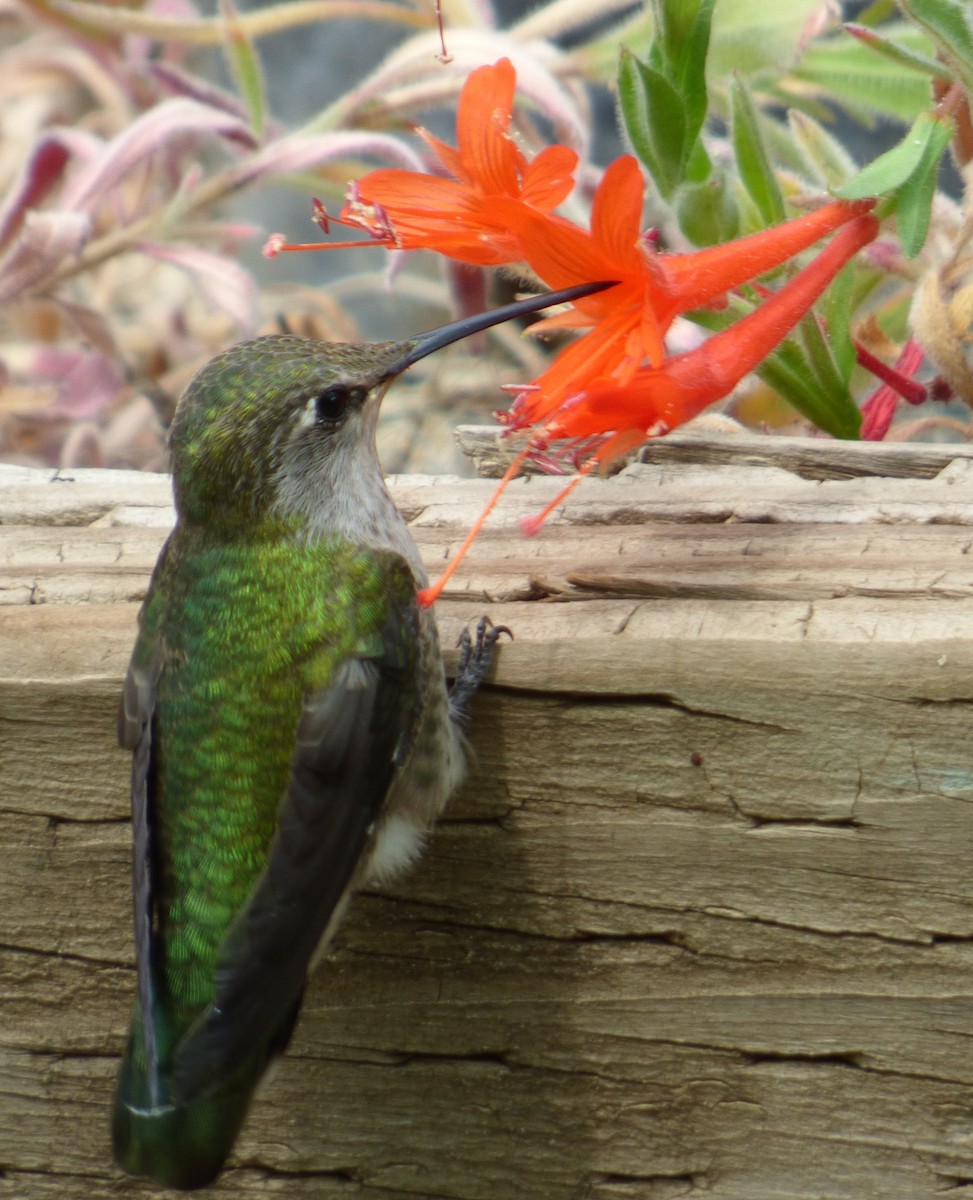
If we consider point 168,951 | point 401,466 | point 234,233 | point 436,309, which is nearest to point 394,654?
point 168,951

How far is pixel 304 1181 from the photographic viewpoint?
6.42 ft

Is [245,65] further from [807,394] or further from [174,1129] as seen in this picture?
[174,1129]

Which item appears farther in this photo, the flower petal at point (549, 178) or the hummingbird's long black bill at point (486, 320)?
the hummingbird's long black bill at point (486, 320)

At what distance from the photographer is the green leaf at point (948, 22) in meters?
1.67

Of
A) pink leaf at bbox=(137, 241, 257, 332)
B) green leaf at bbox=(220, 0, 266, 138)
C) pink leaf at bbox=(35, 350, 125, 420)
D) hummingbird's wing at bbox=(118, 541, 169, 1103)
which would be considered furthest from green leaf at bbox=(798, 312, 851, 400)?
pink leaf at bbox=(35, 350, 125, 420)

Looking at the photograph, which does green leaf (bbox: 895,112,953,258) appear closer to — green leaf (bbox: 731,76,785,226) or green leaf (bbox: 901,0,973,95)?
green leaf (bbox: 901,0,973,95)

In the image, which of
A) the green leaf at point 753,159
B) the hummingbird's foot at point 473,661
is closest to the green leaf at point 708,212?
the green leaf at point 753,159

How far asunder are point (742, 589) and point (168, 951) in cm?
88

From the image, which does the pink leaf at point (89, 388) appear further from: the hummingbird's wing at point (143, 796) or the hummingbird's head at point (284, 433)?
the hummingbird's wing at point (143, 796)

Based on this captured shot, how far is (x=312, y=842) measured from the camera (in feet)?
5.72

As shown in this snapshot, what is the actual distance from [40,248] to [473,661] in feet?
5.10

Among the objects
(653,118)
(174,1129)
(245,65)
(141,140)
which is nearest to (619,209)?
(653,118)

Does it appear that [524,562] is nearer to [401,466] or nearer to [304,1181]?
[304,1181]

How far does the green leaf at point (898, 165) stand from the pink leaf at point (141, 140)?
62.5 inches
